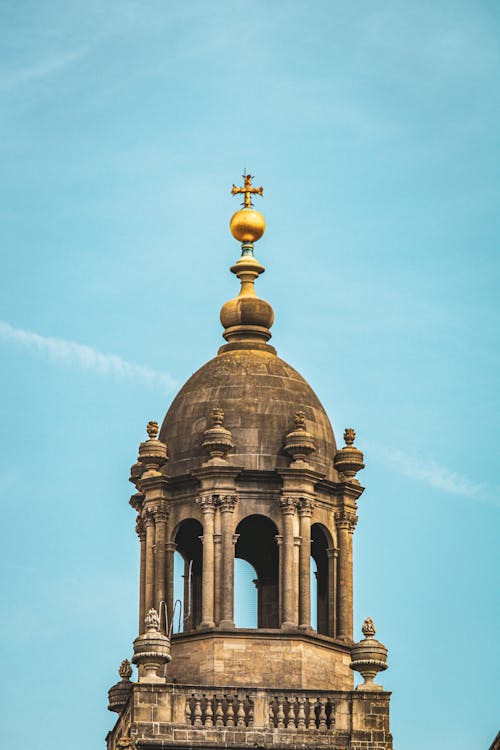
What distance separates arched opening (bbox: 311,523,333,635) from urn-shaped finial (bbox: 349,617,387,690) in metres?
2.50

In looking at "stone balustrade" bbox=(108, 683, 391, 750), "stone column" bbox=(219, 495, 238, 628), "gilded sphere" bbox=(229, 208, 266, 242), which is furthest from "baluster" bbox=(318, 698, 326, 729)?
"gilded sphere" bbox=(229, 208, 266, 242)

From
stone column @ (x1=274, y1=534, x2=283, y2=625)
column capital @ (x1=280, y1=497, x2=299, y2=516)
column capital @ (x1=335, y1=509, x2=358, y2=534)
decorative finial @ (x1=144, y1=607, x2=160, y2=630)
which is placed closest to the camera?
decorative finial @ (x1=144, y1=607, x2=160, y2=630)

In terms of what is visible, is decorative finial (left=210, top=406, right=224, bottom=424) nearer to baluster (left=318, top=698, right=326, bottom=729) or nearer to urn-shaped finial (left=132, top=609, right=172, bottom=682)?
urn-shaped finial (left=132, top=609, right=172, bottom=682)

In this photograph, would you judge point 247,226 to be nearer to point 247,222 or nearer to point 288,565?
point 247,222

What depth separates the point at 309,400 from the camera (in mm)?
69875

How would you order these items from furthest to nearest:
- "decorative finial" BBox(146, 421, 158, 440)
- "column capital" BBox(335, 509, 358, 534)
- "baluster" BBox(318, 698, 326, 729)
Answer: "decorative finial" BBox(146, 421, 158, 440) < "column capital" BBox(335, 509, 358, 534) < "baluster" BBox(318, 698, 326, 729)

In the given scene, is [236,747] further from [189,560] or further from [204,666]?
[189,560]

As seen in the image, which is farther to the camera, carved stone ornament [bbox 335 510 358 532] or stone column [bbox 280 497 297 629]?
carved stone ornament [bbox 335 510 358 532]

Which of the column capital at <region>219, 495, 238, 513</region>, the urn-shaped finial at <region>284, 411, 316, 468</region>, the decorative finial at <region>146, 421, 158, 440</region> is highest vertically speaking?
the decorative finial at <region>146, 421, 158, 440</region>

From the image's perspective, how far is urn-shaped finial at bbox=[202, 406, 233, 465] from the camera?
6756cm

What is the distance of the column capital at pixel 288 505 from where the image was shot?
221 ft

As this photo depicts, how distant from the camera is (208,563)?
219 feet

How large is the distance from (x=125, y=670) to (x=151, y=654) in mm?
5636

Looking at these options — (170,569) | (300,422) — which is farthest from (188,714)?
(300,422)
